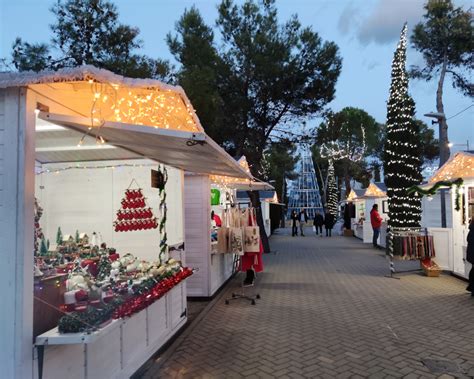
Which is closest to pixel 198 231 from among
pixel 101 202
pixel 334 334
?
pixel 101 202

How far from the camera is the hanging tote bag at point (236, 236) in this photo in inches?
310

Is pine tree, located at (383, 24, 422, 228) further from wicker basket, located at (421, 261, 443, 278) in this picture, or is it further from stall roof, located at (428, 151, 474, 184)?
wicker basket, located at (421, 261, 443, 278)

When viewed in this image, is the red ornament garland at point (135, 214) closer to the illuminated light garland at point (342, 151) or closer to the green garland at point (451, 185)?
the green garland at point (451, 185)

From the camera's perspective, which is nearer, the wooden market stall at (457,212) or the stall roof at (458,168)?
the stall roof at (458,168)

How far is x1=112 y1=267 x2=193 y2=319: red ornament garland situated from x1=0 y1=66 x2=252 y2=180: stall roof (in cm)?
142

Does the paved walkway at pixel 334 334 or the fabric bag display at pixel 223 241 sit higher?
the fabric bag display at pixel 223 241

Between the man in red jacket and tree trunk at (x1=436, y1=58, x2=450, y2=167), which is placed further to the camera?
tree trunk at (x1=436, y1=58, x2=450, y2=167)

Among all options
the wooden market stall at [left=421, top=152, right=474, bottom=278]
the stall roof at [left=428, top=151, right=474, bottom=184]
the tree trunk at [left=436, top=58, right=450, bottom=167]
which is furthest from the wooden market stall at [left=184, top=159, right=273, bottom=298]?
the tree trunk at [left=436, top=58, right=450, bottom=167]

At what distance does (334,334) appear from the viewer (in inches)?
221

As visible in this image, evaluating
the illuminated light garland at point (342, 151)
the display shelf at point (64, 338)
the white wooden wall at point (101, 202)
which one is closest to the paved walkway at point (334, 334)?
the white wooden wall at point (101, 202)

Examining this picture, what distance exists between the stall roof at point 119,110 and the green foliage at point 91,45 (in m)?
9.93

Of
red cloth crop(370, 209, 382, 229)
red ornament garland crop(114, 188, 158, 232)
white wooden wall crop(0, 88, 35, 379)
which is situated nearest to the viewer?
white wooden wall crop(0, 88, 35, 379)

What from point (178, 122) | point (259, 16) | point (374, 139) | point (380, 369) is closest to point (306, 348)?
point (380, 369)

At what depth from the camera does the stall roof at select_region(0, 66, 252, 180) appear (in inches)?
111
